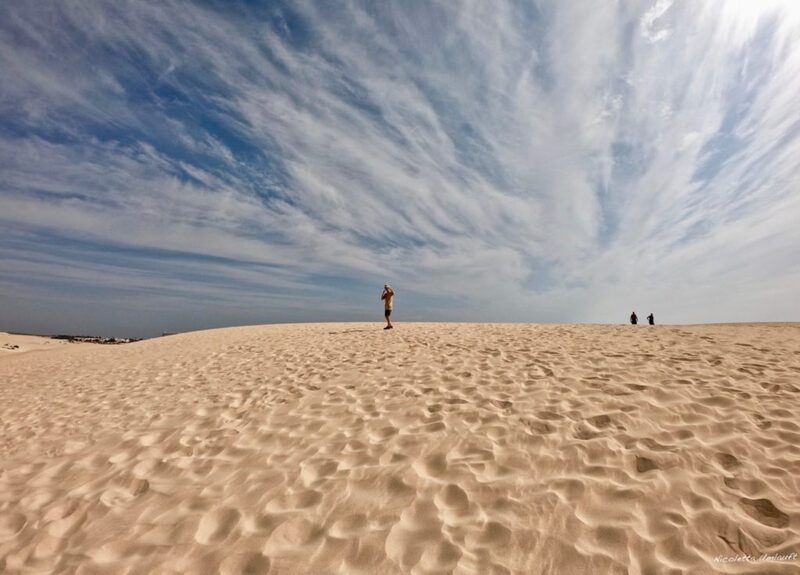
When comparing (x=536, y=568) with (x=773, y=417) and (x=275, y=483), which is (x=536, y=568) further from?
(x=773, y=417)

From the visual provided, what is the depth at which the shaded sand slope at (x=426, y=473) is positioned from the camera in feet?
10.8

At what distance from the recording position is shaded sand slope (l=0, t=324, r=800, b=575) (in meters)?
3.30

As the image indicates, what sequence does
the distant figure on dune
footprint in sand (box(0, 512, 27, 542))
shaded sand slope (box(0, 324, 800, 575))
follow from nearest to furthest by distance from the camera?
shaded sand slope (box(0, 324, 800, 575))
footprint in sand (box(0, 512, 27, 542))
the distant figure on dune

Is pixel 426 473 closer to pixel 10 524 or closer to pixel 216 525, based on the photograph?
pixel 216 525

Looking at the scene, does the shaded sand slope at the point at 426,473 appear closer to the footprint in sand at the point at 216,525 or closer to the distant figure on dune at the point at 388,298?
the footprint in sand at the point at 216,525

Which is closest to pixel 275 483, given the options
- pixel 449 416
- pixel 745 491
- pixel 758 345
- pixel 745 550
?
pixel 449 416

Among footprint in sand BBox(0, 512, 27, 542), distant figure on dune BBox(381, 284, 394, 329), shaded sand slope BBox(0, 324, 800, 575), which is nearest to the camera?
shaded sand slope BBox(0, 324, 800, 575)

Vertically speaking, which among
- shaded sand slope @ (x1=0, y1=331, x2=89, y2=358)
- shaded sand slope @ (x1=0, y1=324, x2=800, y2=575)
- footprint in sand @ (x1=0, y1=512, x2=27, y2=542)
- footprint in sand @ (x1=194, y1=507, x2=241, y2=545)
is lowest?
footprint in sand @ (x1=0, y1=512, x2=27, y2=542)

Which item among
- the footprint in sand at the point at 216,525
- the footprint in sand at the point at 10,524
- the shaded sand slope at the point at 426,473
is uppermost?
the shaded sand slope at the point at 426,473

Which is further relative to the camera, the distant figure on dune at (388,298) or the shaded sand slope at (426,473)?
the distant figure on dune at (388,298)

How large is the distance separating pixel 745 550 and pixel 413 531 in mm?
2772

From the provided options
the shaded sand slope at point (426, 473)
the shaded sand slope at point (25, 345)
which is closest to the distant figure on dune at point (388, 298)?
the shaded sand slope at point (426, 473)

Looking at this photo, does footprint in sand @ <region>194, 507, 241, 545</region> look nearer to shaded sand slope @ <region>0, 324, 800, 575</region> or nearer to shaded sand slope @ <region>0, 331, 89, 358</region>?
shaded sand slope @ <region>0, 324, 800, 575</region>

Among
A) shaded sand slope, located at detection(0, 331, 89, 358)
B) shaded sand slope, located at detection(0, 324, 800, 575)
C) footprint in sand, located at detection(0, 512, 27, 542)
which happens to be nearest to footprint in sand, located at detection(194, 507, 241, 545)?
shaded sand slope, located at detection(0, 324, 800, 575)
